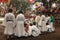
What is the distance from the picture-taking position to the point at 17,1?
1520 centimetres

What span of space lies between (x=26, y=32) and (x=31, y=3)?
6488mm

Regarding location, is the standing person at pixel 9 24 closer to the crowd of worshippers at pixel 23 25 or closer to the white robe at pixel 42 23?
the crowd of worshippers at pixel 23 25

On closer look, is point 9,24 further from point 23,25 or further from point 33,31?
point 33,31

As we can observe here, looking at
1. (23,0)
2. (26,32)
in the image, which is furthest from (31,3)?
(26,32)

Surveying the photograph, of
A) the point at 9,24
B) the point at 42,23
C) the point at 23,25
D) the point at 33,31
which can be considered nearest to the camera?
the point at 9,24

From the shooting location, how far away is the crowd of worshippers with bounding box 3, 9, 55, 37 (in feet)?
28.0

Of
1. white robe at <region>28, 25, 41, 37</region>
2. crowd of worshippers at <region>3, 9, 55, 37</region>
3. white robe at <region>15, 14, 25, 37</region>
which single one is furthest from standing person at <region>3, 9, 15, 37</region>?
white robe at <region>28, 25, 41, 37</region>

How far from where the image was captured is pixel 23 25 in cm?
899

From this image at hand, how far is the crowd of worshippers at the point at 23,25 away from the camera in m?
8.54

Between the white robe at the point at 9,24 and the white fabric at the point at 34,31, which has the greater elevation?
the white robe at the point at 9,24

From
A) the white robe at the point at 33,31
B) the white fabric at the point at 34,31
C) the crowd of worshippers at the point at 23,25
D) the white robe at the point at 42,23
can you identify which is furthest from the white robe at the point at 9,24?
the white robe at the point at 42,23

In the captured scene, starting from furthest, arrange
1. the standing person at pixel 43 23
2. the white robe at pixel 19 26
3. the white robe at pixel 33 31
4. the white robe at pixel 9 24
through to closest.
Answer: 1. the standing person at pixel 43 23
2. the white robe at pixel 33 31
3. the white robe at pixel 19 26
4. the white robe at pixel 9 24

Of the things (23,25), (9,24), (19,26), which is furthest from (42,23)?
(9,24)

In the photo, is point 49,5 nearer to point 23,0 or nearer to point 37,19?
point 23,0
